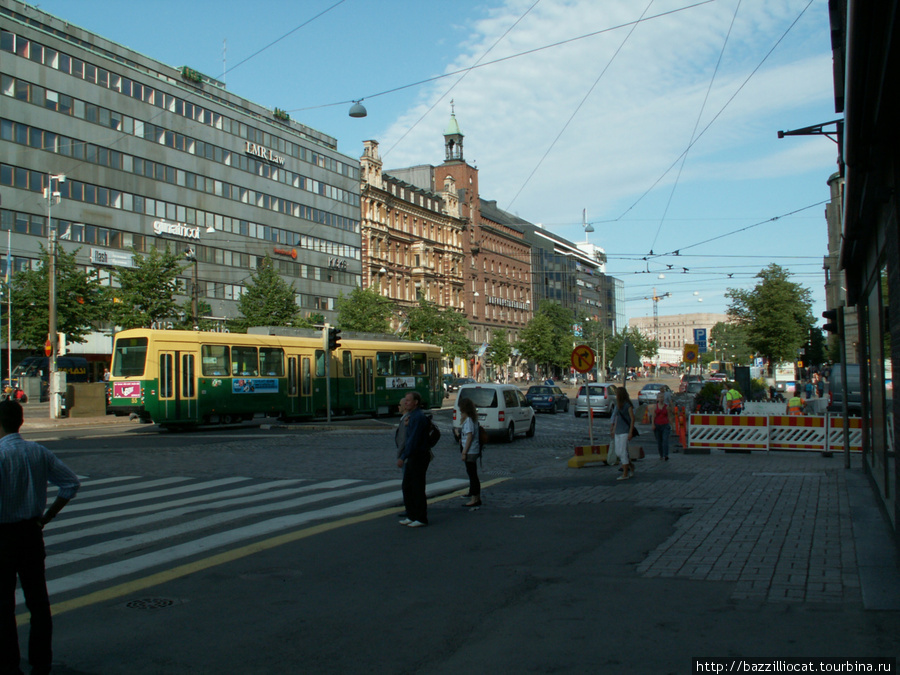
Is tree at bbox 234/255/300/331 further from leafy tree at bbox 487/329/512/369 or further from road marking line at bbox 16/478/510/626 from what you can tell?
road marking line at bbox 16/478/510/626

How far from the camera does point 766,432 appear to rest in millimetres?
20141

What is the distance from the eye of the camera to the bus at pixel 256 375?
2691 cm

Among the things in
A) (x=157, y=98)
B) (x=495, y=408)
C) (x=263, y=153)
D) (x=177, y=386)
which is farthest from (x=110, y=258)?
(x=495, y=408)

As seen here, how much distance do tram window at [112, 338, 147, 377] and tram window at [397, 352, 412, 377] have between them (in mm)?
14110

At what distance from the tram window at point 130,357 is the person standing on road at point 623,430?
1720cm

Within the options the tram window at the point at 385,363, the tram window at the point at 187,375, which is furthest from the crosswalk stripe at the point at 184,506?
the tram window at the point at 385,363

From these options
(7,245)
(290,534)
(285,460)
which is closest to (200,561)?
(290,534)

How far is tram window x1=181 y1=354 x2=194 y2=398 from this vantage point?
27.7 m

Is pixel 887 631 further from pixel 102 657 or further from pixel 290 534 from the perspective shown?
pixel 290 534

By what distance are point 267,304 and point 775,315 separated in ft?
101

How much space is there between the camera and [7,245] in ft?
157

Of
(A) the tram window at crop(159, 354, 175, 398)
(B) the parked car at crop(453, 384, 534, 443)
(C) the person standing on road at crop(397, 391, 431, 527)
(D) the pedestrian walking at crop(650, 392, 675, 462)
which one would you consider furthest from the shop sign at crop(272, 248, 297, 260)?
(C) the person standing on road at crop(397, 391, 431, 527)

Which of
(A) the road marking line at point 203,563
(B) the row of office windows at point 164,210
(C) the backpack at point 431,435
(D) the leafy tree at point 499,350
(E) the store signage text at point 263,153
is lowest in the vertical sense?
(A) the road marking line at point 203,563

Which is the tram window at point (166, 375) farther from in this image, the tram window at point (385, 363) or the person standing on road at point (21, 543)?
the person standing on road at point (21, 543)
